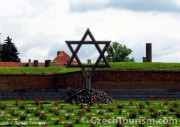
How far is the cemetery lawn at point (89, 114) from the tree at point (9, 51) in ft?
93.9

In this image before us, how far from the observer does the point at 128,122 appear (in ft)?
46.6

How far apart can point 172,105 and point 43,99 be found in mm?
5623

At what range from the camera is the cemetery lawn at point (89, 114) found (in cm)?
1398

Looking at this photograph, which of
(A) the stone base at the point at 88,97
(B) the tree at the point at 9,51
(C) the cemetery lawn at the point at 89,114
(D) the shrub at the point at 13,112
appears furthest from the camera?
(B) the tree at the point at 9,51

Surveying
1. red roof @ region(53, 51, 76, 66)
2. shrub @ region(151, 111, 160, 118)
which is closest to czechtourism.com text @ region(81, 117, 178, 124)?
shrub @ region(151, 111, 160, 118)

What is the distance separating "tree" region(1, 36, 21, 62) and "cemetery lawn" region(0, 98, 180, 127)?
2861cm

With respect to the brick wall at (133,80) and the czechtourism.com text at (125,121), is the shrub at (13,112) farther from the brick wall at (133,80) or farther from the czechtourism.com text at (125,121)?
the brick wall at (133,80)

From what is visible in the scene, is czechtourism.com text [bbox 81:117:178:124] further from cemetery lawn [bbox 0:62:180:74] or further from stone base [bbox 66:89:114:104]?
cemetery lawn [bbox 0:62:180:74]

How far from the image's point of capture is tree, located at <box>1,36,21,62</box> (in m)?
46.2

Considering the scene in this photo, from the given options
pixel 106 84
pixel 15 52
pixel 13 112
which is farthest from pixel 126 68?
pixel 15 52

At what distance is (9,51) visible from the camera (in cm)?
4628

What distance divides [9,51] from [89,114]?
105 ft

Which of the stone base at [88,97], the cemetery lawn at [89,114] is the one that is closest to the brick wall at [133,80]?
the stone base at [88,97]

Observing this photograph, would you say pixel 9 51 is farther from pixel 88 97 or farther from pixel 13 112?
pixel 13 112
